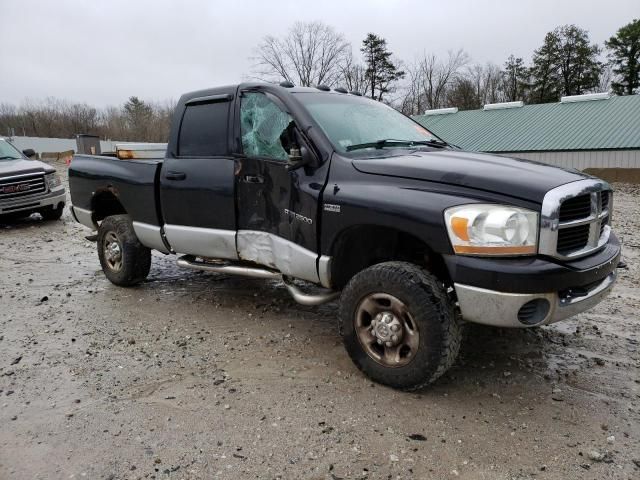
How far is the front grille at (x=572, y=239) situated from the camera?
3070 millimetres

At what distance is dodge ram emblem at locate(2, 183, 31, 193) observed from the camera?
10227 millimetres

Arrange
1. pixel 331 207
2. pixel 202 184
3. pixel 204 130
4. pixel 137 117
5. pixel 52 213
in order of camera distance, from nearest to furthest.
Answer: pixel 331 207, pixel 202 184, pixel 204 130, pixel 52 213, pixel 137 117

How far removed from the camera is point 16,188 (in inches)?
409

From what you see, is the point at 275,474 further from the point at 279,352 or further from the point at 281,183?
the point at 281,183

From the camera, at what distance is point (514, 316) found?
2977mm

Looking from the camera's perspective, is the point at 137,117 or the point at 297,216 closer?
the point at 297,216

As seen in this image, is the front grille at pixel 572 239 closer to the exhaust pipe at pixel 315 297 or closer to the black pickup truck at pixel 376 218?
the black pickup truck at pixel 376 218

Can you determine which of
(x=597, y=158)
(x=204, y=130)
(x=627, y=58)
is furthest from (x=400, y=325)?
(x=627, y=58)

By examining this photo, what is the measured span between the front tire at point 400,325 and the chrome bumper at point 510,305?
0.17 metres

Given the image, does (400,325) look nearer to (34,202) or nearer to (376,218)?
(376,218)

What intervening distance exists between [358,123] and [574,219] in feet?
6.12

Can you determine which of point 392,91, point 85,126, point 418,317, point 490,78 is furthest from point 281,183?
point 85,126

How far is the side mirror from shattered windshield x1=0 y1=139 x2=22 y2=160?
392 inches

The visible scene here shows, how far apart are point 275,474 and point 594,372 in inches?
96.7
